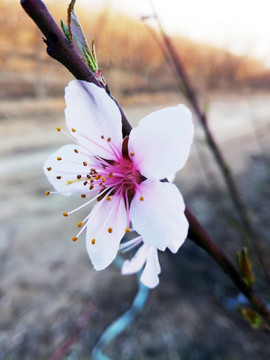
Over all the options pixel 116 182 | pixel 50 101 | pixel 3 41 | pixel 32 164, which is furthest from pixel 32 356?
pixel 3 41

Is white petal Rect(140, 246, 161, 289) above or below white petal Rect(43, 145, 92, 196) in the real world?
below

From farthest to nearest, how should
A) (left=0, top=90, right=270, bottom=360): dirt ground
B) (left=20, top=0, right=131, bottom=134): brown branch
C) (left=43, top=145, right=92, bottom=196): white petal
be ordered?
(left=0, top=90, right=270, bottom=360): dirt ground → (left=43, top=145, right=92, bottom=196): white petal → (left=20, top=0, right=131, bottom=134): brown branch

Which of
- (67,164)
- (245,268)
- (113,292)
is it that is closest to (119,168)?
(67,164)

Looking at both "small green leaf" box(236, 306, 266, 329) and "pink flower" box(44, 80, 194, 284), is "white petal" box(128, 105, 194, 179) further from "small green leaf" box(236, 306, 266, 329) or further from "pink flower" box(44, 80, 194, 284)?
"small green leaf" box(236, 306, 266, 329)

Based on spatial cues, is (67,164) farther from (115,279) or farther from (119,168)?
(115,279)

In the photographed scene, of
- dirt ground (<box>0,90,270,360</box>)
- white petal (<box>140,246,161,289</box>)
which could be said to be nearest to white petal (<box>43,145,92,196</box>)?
white petal (<box>140,246,161,289</box>)

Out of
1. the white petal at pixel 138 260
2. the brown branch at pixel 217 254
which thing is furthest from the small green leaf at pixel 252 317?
the white petal at pixel 138 260

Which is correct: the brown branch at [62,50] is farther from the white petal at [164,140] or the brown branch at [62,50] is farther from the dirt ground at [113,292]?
the dirt ground at [113,292]
